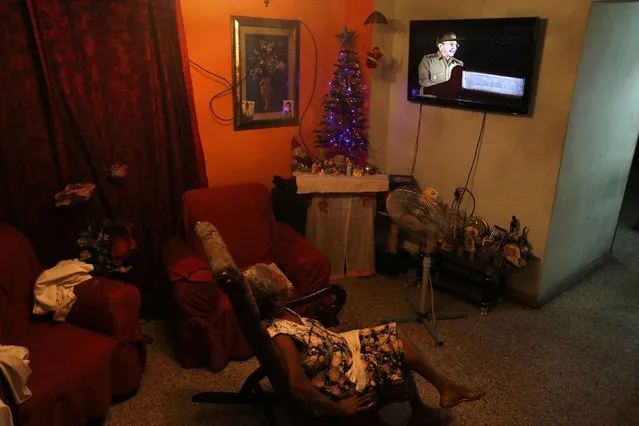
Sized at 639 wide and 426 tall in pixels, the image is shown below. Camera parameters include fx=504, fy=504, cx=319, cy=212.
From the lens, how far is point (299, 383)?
197 cm

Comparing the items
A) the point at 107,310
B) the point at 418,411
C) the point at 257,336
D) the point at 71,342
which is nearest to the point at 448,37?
the point at 418,411

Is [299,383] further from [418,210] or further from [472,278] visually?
[472,278]

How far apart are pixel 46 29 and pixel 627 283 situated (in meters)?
4.43

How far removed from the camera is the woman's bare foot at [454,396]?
7.48 feet

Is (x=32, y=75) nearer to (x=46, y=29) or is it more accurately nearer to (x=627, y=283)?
→ (x=46, y=29)

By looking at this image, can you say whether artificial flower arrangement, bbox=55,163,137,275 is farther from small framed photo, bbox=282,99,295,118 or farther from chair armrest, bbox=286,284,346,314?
small framed photo, bbox=282,99,295,118

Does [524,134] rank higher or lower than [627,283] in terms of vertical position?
higher

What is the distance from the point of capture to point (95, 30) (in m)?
2.91

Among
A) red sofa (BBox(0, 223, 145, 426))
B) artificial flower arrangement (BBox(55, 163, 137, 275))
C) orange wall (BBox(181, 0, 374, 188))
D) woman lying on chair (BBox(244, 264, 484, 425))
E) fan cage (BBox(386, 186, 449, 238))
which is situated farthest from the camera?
orange wall (BBox(181, 0, 374, 188))

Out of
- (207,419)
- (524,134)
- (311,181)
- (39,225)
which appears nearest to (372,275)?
(311,181)

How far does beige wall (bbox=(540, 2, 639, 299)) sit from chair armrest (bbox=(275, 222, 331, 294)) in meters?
1.62

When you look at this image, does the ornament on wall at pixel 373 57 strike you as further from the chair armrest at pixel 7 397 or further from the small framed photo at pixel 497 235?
the chair armrest at pixel 7 397

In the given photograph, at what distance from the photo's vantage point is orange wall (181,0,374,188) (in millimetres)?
3447

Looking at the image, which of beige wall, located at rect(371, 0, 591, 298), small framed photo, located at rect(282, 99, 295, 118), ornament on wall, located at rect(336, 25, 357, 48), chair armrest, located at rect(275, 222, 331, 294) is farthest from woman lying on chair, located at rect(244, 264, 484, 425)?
ornament on wall, located at rect(336, 25, 357, 48)
